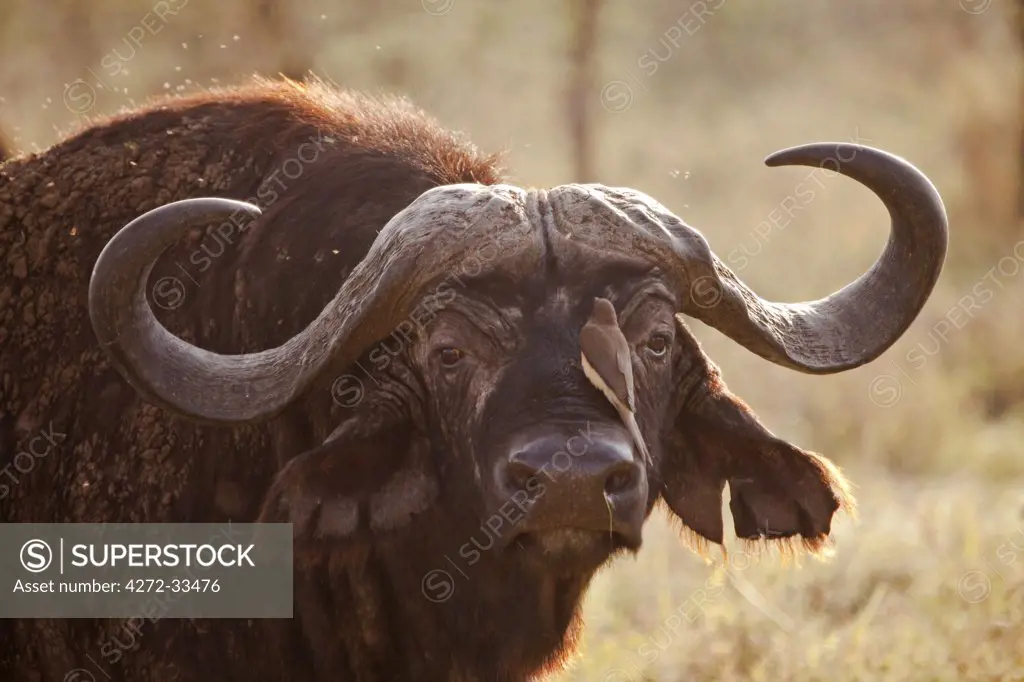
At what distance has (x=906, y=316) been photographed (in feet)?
15.1

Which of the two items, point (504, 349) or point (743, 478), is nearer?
point (504, 349)

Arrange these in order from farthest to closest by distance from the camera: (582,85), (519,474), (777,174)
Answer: (777,174) < (582,85) < (519,474)

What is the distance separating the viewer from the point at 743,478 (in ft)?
15.9

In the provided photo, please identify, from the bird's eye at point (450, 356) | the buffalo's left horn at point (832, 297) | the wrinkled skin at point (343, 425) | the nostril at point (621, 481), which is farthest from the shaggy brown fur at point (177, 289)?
the nostril at point (621, 481)

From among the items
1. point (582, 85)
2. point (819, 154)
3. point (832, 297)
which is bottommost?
point (582, 85)

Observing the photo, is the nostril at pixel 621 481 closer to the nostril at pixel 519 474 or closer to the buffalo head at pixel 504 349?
the buffalo head at pixel 504 349

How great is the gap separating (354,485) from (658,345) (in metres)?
1.10

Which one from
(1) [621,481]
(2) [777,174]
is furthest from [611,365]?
(2) [777,174]

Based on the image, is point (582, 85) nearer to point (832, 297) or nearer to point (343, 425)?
point (832, 297)

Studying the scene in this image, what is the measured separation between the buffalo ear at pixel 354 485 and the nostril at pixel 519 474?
61cm

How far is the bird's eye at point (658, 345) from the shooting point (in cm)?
425

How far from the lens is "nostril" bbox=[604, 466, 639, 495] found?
3.72 metres

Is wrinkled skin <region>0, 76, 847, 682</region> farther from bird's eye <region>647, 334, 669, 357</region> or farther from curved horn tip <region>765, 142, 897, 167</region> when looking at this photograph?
curved horn tip <region>765, 142, 897, 167</region>

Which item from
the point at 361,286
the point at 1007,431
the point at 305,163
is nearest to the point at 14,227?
the point at 305,163
